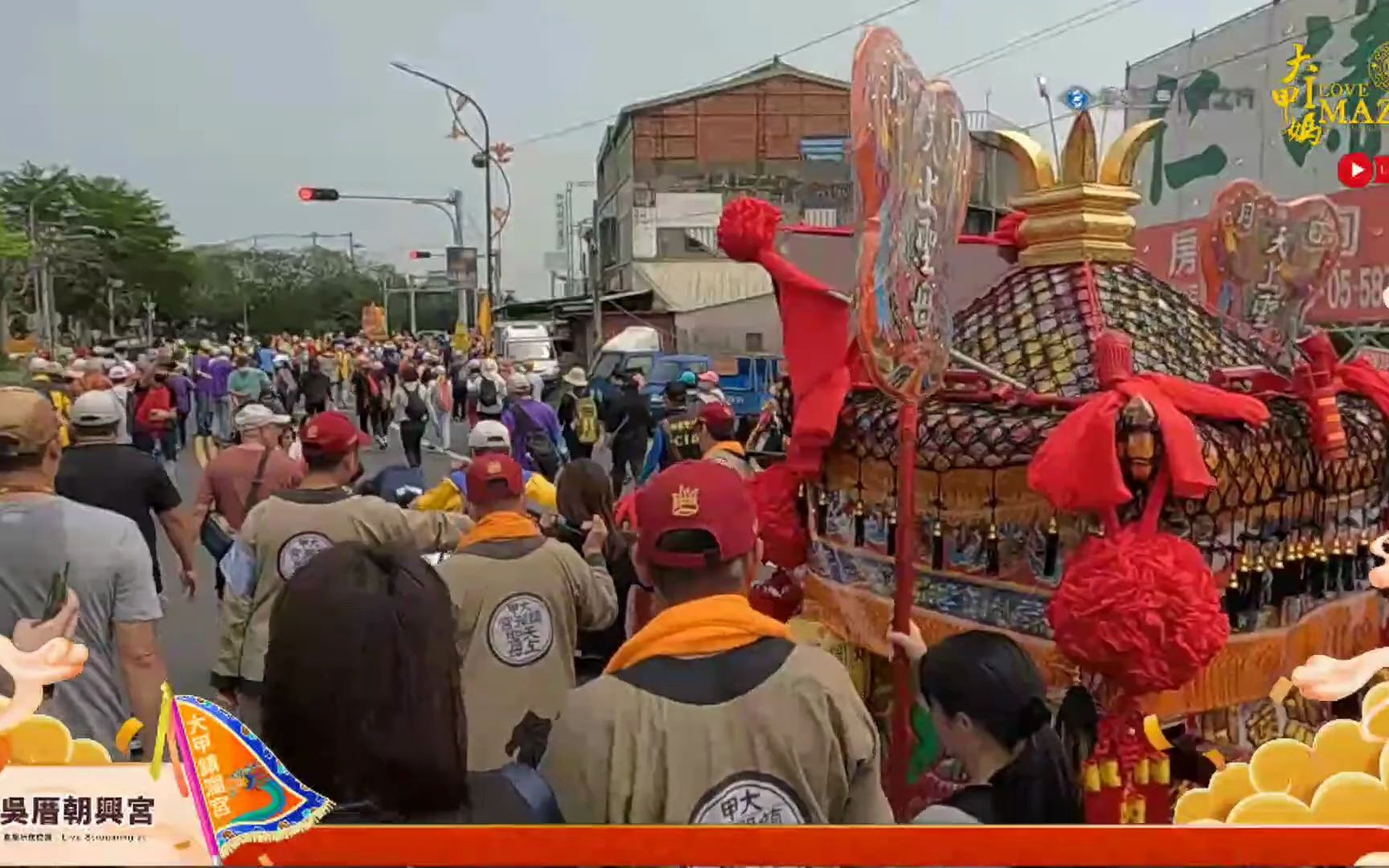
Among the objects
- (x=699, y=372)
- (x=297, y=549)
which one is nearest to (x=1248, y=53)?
(x=297, y=549)

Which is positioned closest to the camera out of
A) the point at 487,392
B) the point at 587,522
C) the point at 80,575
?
the point at 80,575

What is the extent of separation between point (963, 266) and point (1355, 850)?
148 centimetres

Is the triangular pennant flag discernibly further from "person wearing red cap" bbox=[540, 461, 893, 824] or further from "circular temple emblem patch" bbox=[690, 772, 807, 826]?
"circular temple emblem patch" bbox=[690, 772, 807, 826]

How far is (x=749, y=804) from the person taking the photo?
1568 mm

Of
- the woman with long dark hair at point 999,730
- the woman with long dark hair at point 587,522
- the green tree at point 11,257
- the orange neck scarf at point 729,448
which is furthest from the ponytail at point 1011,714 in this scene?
the orange neck scarf at point 729,448

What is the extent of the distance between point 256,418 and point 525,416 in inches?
60.9

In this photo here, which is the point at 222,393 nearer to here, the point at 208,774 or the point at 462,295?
the point at 462,295

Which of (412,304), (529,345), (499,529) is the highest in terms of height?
(412,304)

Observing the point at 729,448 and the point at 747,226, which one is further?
the point at 729,448

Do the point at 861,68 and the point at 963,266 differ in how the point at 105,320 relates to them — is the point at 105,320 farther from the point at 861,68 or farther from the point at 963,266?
the point at 963,266

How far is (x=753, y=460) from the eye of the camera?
3.55m

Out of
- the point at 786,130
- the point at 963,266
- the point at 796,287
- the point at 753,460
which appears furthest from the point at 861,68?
the point at 753,460

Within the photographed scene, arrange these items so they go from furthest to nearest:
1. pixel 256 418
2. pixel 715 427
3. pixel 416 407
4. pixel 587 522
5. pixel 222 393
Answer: pixel 715 427, pixel 416 407, pixel 256 418, pixel 587 522, pixel 222 393

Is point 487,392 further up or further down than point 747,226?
further down
